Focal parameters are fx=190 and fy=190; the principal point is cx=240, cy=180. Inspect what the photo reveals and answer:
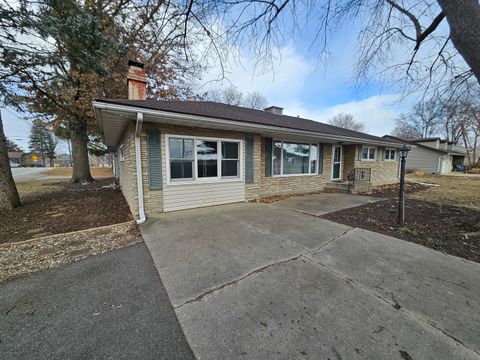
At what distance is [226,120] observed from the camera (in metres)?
5.31

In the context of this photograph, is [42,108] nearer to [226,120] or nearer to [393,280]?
[226,120]

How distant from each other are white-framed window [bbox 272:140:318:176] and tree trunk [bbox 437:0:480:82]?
16.8 ft

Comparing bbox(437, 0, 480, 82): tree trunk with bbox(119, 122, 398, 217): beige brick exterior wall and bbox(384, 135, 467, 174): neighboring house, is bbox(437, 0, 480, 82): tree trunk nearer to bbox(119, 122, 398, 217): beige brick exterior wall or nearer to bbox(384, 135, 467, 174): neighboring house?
bbox(119, 122, 398, 217): beige brick exterior wall

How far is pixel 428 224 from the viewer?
181 inches

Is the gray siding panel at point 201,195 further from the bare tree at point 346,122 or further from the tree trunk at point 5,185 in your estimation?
the bare tree at point 346,122

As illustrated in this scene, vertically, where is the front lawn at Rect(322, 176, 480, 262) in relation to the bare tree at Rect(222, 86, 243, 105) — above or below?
below

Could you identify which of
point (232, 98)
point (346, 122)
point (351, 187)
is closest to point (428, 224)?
point (351, 187)

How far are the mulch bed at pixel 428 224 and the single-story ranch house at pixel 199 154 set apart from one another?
9.82 feet

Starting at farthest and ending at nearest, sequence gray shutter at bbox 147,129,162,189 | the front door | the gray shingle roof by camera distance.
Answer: the front door → gray shutter at bbox 147,129,162,189 → the gray shingle roof

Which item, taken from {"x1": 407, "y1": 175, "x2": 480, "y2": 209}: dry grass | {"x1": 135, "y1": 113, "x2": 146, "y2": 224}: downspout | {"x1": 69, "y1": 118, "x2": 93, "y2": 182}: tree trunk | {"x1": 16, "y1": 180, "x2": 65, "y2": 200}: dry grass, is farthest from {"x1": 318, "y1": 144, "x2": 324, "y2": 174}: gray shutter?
{"x1": 69, "y1": 118, "x2": 93, "y2": 182}: tree trunk

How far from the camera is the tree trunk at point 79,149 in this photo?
1192 centimetres

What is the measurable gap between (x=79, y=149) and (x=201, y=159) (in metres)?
11.8

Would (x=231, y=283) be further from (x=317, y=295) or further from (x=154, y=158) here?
(x=154, y=158)

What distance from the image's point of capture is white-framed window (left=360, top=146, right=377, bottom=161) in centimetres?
1118
